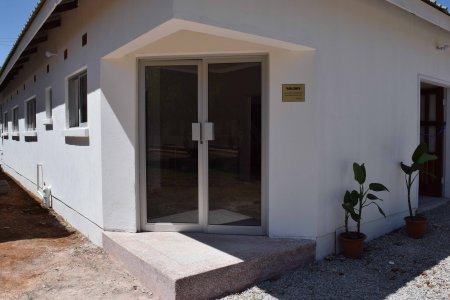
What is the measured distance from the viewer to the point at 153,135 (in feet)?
16.6

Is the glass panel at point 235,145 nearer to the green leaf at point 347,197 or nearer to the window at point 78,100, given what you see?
the green leaf at point 347,197

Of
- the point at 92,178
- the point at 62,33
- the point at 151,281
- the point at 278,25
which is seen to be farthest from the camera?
the point at 62,33

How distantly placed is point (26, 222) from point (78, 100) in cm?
253

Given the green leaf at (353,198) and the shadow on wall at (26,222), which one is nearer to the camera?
the green leaf at (353,198)

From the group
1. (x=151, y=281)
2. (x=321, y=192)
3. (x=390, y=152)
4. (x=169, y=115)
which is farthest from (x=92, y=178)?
(x=390, y=152)

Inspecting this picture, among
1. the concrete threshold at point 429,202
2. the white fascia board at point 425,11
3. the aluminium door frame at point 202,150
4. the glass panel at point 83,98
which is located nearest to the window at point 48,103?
the glass panel at point 83,98

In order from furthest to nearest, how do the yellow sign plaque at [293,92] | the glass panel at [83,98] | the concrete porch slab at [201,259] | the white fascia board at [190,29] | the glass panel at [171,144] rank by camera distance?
the glass panel at [83,98]
the glass panel at [171,144]
the yellow sign plaque at [293,92]
the concrete porch slab at [201,259]
the white fascia board at [190,29]

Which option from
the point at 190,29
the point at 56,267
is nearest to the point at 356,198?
the point at 190,29

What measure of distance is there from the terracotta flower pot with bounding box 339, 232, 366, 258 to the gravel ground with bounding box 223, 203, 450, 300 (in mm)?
84

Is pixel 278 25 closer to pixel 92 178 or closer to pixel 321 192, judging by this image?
pixel 321 192

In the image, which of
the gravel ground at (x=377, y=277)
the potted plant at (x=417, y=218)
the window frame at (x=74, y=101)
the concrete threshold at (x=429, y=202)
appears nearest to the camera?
the gravel ground at (x=377, y=277)

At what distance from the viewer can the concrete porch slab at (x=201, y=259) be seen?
3648 mm

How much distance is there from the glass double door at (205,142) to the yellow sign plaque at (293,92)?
1.13 ft

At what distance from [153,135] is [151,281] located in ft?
6.40
